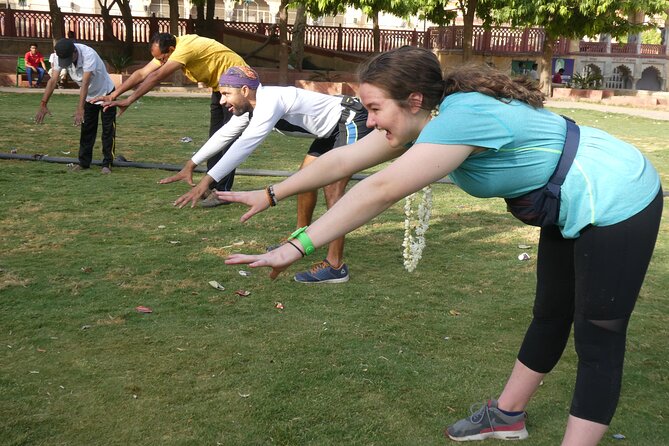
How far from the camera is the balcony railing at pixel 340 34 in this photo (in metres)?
33.0

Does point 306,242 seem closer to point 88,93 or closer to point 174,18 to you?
point 88,93

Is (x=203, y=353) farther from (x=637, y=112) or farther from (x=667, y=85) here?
(x=667, y=85)

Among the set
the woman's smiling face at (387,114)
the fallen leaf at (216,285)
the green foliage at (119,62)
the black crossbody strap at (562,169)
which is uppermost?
the woman's smiling face at (387,114)

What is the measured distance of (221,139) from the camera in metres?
6.06

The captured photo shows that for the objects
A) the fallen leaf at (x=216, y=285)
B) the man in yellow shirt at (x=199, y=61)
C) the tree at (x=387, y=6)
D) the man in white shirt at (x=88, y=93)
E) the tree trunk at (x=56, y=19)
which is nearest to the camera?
the fallen leaf at (x=216, y=285)

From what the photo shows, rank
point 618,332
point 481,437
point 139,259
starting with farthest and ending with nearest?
1. point 139,259
2. point 481,437
3. point 618,332

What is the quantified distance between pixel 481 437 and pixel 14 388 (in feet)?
→ 7.36

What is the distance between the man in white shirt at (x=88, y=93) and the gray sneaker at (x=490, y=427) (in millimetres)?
7585

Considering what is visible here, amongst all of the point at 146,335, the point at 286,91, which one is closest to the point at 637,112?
the point at 286,91

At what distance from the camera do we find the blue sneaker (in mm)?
5848

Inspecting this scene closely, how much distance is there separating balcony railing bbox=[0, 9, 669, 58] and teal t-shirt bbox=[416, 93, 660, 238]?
29.1 meters

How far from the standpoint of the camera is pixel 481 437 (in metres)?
3.60

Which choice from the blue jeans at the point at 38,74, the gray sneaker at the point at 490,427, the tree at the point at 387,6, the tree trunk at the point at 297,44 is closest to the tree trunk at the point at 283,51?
the tree trunk at the point at 297,44

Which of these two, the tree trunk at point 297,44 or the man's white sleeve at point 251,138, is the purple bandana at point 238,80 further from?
the tree trunk at point 297,44
